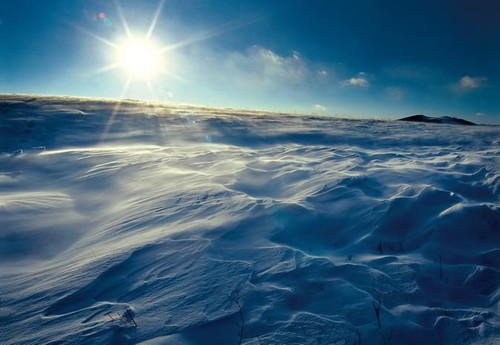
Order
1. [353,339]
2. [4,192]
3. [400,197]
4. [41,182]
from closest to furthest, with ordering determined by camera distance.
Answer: [353,339] < [400,197] < [4,192] < [41,182]

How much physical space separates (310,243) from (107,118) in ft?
43.2

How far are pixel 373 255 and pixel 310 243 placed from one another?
618 millimetres

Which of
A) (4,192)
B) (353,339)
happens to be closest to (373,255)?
(353,339)

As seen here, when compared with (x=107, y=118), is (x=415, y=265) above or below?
below

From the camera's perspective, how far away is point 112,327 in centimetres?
211

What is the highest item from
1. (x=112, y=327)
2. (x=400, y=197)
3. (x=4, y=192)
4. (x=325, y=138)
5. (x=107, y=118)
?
(x=107, y=118)

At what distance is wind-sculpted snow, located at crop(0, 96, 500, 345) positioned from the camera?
2137 millimetres

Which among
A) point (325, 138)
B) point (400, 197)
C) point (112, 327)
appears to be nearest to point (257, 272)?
point (112, 327)

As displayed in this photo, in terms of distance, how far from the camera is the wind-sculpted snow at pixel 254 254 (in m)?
2.14

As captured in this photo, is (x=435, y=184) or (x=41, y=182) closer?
(x=435, y=184)

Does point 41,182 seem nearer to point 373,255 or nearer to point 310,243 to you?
point 310,243

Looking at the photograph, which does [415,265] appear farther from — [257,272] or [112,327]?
[112,327]

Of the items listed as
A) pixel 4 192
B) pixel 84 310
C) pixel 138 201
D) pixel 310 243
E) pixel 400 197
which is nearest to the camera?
pixel 84 310

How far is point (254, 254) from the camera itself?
9.73ft
